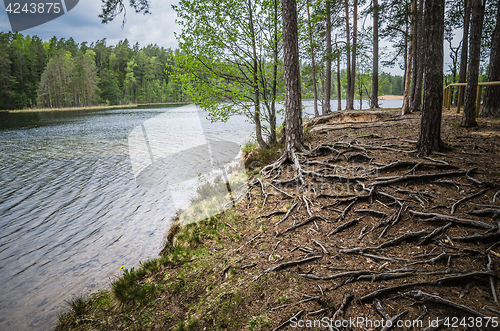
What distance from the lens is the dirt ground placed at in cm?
273

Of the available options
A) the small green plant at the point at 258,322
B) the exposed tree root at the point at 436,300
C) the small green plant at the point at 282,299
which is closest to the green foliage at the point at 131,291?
the small green plant at the point at 258,322

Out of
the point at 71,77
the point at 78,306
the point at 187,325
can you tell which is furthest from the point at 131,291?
the point at 71,77

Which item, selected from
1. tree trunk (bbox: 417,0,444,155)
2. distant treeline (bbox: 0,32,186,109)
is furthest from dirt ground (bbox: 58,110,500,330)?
distant treeline (bbox: 0,32,186,109)

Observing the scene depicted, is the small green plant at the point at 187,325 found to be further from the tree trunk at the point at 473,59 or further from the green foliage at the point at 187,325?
the tree trunk at the point at 473,59

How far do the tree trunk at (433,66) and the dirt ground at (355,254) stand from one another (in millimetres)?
873

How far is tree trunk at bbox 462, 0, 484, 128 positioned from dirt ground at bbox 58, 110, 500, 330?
1620 mm

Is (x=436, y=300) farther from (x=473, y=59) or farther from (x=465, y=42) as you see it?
(x=465, y=42)

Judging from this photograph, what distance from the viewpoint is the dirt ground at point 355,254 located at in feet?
8.96

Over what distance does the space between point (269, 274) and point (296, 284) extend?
52 centimetres

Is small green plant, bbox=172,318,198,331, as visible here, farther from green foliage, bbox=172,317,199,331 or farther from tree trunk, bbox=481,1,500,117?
tree trunk, bbox=481,1,500,117

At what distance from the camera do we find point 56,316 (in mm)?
4781

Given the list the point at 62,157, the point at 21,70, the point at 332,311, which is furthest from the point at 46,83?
the point at 332,311

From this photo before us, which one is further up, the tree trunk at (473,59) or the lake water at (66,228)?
the tree trunk at (473,59)

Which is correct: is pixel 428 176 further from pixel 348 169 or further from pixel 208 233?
pixel 208 233
